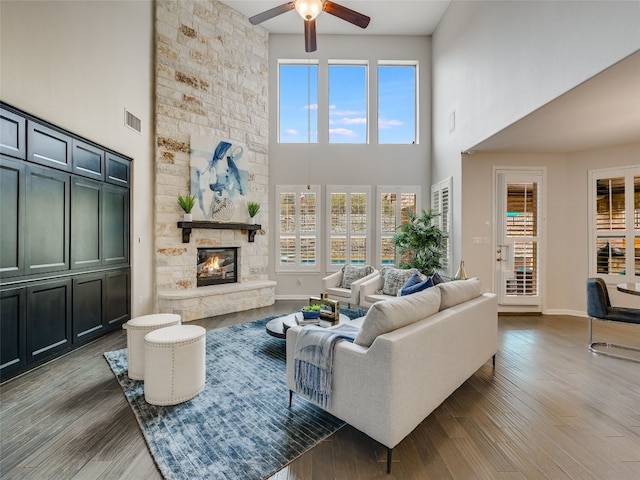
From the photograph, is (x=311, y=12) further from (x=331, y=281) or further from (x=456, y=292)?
(x=331, y=281)

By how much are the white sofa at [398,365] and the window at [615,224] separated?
3977 millimetres

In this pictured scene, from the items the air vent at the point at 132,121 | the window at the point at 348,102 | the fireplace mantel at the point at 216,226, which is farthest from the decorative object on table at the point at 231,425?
the window at the point at 348,102

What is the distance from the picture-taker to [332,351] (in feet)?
6.40

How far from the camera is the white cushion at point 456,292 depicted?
97.3 inches

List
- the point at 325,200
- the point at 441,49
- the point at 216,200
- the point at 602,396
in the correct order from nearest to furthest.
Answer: the point at 602,396, the point at 216,200, the point at 441,49, the point at 325,200

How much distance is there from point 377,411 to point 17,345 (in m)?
3.23

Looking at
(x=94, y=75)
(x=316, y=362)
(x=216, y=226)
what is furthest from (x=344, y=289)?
(x=94, y=75)

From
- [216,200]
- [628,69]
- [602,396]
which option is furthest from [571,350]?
A: [216,200]

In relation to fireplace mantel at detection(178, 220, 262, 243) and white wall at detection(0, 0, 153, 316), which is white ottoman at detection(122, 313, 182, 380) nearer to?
white wall at detection(0, 0, 153, 316)

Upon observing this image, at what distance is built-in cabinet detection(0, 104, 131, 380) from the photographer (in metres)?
2.65

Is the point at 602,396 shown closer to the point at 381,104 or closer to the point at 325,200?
the point at 325,200

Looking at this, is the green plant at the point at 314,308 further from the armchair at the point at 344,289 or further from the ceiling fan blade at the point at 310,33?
the ceiling fan blade at the point at 310,33

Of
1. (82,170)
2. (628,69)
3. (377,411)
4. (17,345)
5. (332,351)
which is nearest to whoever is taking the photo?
(377,411)

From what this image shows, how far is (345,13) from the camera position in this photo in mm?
3506
